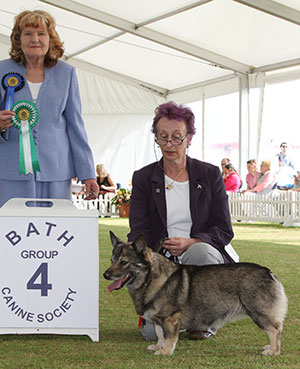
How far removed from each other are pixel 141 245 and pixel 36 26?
44.4 inches

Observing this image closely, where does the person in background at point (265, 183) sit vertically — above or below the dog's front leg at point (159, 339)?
above

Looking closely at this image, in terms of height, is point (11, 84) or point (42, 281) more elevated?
point (11, 84)

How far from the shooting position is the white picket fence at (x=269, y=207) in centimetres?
1050

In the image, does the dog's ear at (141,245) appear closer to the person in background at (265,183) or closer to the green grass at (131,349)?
the green grass at (131,349)

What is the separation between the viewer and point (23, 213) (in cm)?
269

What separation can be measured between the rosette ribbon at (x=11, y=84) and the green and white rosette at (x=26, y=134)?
56mm

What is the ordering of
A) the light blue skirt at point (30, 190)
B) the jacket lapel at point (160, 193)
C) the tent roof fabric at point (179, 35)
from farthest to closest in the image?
the tent roof fabric at point (179, 35), the jacket lapel at point (160, 193), the light blue skirt at point (30, 190)

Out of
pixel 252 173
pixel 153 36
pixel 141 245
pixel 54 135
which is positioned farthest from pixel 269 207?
pixel 141 245

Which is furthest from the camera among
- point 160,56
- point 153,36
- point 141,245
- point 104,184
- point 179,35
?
point 160,56

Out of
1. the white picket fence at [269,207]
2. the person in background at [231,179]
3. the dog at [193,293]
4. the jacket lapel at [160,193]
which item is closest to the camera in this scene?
the dog at [193,293]

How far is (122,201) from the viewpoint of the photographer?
13.1m

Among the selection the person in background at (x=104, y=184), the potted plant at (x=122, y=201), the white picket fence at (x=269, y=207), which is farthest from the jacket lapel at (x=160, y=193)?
the person in background at (x=104, y=184)

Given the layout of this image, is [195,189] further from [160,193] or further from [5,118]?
[5,118]

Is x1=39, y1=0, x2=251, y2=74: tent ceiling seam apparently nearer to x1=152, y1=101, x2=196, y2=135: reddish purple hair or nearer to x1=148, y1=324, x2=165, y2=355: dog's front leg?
x1=152, y1=101, x2=196, y2=135: reddish purple hair
